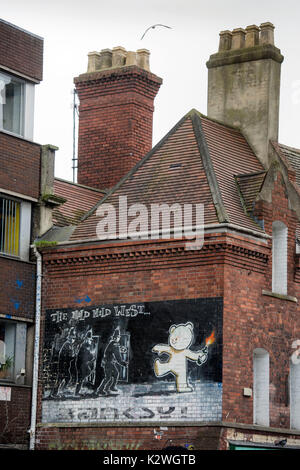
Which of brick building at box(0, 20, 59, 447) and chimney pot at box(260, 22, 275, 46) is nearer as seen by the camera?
brick building at box(0, 20, 59, 447)

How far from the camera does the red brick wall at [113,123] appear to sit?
41.6 m

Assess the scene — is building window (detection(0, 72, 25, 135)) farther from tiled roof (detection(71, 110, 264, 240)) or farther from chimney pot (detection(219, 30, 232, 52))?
chimney pot (detection(219, 30, 232, 52))

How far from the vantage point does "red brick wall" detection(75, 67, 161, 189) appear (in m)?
41.6

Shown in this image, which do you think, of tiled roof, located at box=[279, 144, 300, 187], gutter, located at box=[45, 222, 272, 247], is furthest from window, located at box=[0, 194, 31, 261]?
tiled roof, located at box=[279, 144, 300, 187]

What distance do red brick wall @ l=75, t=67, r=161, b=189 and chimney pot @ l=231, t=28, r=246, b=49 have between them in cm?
362

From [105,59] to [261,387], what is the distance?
556 inches

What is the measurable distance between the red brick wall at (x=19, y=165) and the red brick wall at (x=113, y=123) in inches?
213

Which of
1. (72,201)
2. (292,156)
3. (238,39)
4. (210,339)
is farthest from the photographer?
(292,156)

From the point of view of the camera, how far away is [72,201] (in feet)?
128

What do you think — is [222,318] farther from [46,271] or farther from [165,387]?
[46,271]

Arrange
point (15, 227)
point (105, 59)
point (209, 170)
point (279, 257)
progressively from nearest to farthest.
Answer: point (209, 170) < point (279, 257) < point (15, 227) < point (105, 59)

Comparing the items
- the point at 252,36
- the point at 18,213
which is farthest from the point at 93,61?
the point at 18,213

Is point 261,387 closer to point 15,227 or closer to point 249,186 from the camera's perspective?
point 249,186
